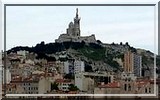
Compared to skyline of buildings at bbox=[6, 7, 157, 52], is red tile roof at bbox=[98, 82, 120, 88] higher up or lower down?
lower down

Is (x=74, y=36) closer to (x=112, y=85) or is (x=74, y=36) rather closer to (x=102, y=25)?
(x=102, y=25)

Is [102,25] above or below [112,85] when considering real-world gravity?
above

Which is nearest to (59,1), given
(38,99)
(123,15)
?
(123,15)

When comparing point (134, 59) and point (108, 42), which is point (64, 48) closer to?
point (108, 42)

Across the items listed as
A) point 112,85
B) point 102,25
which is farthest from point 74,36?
point 112,85

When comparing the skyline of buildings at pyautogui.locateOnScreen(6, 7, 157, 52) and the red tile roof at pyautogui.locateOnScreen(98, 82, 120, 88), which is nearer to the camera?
the skyline of buildings at pyautogui.locateOnScreen(6, 7, 157, 52)

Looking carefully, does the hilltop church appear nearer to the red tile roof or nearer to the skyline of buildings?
the skyline of buildings

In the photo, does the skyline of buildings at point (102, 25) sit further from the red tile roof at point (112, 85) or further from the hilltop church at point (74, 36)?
the red tile roof at point (112, 85)

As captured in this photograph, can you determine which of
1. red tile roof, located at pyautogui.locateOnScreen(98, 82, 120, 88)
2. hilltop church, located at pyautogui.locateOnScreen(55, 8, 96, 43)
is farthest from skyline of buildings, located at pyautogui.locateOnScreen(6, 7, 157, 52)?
red tile roof, located at pyautogui.locateOnScreen(98, 82, 120, 88)

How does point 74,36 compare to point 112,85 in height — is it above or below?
above
